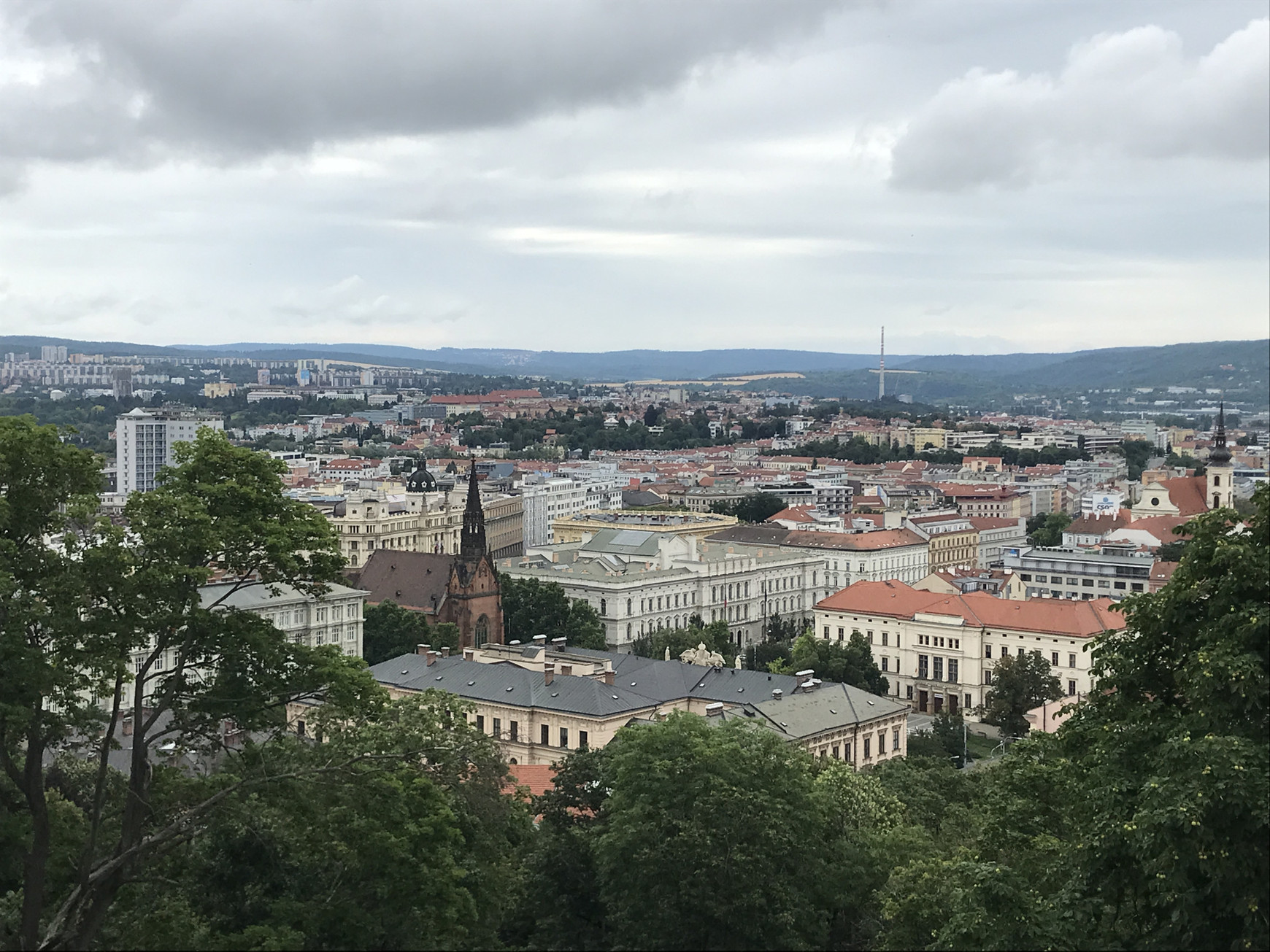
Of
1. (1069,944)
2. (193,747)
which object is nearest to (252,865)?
(193,747)

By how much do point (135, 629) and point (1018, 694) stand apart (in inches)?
2199

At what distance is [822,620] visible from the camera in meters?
91.9

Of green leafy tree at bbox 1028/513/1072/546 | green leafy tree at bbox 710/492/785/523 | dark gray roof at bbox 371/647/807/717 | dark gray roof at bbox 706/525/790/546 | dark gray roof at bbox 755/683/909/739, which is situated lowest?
green leafy tree at bbox 1028/513/1072/546

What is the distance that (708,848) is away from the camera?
30734 mm

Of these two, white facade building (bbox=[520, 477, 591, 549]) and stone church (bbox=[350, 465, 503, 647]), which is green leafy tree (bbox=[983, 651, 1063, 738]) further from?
white facade building (bbox=[520, 477, 591, 549])

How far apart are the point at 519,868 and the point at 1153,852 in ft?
51.3

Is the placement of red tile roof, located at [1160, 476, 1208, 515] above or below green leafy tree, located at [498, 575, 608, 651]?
above

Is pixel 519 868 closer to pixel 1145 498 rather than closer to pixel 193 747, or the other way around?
pixel 193 747

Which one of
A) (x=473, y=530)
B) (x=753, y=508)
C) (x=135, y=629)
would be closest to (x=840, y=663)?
(x=473, y=530)

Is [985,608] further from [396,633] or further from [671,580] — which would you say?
[396,633]

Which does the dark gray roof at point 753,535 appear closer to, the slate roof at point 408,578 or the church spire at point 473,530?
the slate roof at point 408,578

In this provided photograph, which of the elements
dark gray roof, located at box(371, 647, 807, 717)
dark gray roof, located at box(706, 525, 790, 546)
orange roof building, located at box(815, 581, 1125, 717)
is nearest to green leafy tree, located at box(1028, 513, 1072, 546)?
dark gray roof, located at box(706, 525, 790, 546)

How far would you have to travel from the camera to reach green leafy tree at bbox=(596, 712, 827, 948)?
30094 mm

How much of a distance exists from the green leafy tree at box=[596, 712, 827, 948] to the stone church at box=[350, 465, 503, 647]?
47.2 metres
